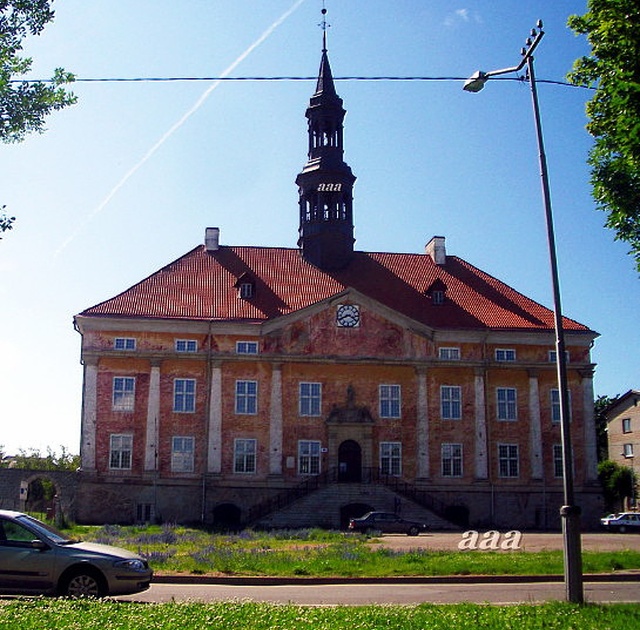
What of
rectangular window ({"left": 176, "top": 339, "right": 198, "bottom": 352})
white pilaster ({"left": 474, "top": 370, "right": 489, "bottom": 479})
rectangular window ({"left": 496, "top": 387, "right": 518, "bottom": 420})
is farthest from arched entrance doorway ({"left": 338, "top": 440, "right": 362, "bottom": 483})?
rectangular window ({"left": 176, "top": 339, "right": 198, "bottom": 352})

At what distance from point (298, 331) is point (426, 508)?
36.5ft

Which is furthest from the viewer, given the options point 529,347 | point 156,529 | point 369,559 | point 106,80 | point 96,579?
point 529,347

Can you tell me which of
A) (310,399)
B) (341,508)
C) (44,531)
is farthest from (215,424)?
(44,531)

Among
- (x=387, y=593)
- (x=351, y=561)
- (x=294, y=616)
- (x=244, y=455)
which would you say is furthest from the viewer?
(x=244, y=455)

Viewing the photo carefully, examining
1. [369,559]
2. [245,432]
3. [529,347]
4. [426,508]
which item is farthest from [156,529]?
[529,347]

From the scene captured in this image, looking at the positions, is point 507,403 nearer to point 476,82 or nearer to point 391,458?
point 391,458

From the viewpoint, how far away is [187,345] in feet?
145

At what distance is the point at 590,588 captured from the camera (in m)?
17.2

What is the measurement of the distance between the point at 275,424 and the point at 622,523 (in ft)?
62.5

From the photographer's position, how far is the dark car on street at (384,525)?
118 ft

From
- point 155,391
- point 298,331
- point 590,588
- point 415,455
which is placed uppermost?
point 298,331

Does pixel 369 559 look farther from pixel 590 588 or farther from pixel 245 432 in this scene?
pixel 245 432

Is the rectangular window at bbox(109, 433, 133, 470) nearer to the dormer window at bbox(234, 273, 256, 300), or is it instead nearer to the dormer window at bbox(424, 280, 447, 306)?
the dormer window at bbox(234, 273, 256, 300)

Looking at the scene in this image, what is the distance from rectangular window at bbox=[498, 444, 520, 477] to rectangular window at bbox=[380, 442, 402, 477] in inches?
213
